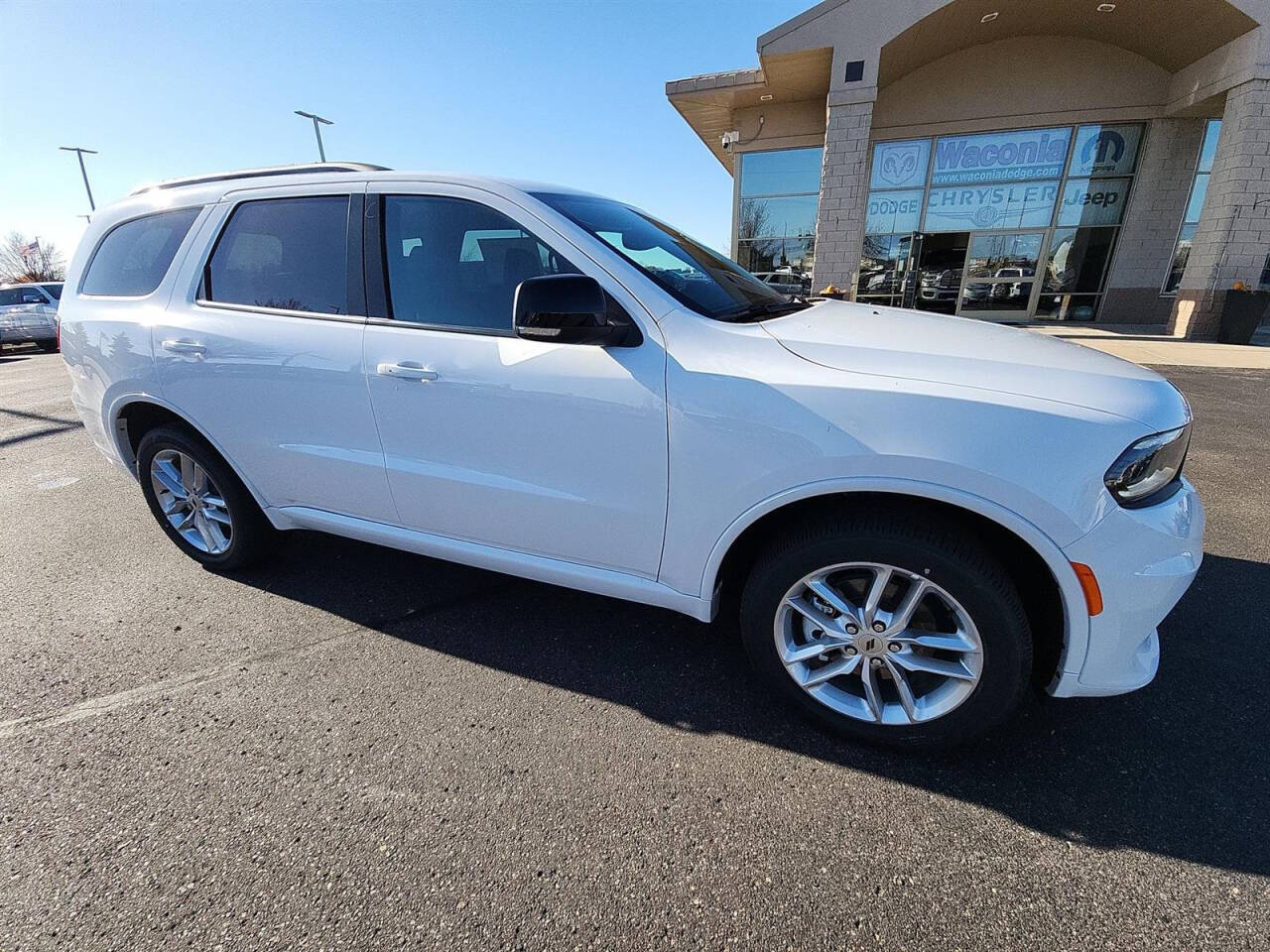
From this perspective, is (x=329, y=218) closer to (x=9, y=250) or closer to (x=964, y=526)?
(x=964, y=526)

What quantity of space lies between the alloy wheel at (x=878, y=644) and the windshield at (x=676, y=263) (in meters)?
1.00

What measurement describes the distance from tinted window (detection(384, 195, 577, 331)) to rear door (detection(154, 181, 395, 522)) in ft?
Result: 0.64

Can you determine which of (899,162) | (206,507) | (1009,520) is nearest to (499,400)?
(1009,520)

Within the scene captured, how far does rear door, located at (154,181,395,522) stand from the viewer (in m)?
2.46

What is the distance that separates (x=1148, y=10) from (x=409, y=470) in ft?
51.0

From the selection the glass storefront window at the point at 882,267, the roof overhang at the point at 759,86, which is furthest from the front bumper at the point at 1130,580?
the glass storefront window at the point at 882,267

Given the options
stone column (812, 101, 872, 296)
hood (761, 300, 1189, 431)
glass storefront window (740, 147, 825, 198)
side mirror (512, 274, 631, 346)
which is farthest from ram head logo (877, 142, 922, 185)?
side mirror (512, 274, 631, 346)

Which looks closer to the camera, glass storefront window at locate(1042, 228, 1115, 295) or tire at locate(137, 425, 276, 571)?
tire at locate(137, 425, 276, 571)

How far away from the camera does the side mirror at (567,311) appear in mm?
1862

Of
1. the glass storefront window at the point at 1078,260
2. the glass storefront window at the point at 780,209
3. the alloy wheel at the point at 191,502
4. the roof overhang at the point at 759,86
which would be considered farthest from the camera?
the glass storefront window at the point at 780,209

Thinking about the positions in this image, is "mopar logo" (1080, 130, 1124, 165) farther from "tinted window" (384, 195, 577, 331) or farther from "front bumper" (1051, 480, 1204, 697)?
"tinted window" (384, 195, 577, 331)

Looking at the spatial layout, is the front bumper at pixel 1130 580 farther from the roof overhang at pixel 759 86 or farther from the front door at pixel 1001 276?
the front door at pixel 1001 276

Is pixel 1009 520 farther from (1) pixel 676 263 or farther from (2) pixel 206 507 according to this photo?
(2) pixel 206 507

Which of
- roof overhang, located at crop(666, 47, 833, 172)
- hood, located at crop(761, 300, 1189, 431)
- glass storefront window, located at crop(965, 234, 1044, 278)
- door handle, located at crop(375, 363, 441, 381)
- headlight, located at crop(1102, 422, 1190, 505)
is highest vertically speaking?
roof overhang, located at crop(666, 47, 833, 172)
